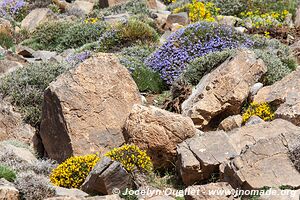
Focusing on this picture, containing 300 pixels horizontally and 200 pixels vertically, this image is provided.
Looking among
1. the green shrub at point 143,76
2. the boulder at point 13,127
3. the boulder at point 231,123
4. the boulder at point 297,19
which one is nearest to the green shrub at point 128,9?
→ the boulder at point 297,19

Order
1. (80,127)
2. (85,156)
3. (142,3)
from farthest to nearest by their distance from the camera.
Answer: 1. (142,3)
2. (80,127)
3. (85,156)

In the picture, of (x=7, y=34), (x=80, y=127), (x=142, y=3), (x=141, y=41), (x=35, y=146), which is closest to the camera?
(x=80, y=127)

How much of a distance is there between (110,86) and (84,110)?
0.62 meters

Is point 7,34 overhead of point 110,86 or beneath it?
beneath

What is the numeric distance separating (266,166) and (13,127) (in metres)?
5.04

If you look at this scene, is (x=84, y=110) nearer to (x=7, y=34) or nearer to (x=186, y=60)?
(x=186, y=60)

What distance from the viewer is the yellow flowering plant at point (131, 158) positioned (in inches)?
329

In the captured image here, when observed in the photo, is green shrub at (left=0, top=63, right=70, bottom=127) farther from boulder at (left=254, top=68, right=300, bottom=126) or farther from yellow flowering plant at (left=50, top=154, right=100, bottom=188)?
boulder at (left=254, top=68, right=300, bottom=126)

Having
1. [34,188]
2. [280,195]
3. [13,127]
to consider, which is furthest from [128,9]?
[280,195]

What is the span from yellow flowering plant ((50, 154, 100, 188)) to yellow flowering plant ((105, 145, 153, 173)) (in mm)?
389

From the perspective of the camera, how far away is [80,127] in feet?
31.4

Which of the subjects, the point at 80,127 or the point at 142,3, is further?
the point at 142,3

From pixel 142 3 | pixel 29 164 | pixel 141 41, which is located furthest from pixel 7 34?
pixel 29 164

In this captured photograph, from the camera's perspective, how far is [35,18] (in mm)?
22781
